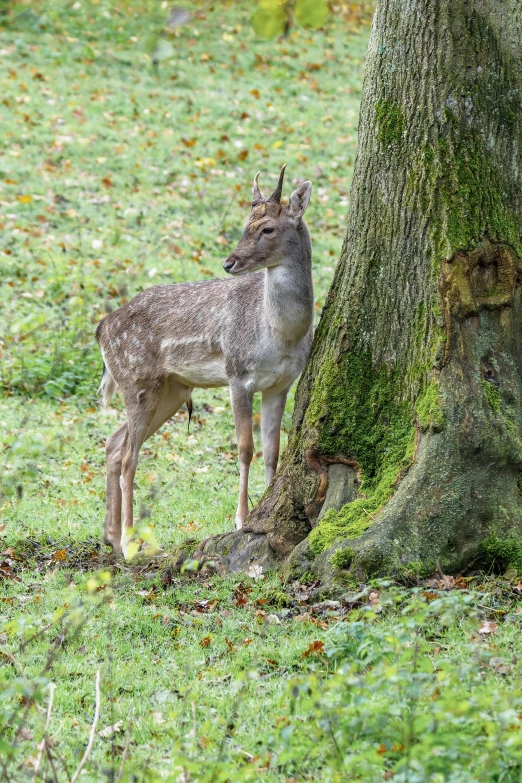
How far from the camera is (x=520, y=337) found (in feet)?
18.3

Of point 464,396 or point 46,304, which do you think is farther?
point 46,304

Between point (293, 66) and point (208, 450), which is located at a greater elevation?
point (293, 66)

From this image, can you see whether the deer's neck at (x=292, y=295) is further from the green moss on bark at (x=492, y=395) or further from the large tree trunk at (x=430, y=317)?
the green moss on bark at (x=492, y=395)

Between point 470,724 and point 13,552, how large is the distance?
4.16 meters

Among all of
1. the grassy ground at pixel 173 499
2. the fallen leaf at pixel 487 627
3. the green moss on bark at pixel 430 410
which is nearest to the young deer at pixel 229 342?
the grassy ground at pixel 173 499

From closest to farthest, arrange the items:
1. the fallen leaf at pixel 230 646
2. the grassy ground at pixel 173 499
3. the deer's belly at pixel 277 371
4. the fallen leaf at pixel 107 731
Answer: the grassy ground at pixel 173 499
the fallen leaf at pixel 107 731
the fallen leaf at pixel 230 646
the deer's belly at pixel 277 371

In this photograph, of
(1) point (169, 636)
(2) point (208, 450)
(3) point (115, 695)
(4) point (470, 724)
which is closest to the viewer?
(4) point (470, 724)

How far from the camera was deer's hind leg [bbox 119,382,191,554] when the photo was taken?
301 inches

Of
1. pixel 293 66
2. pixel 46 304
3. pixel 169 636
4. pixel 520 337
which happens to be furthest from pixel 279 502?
pixel 293 66

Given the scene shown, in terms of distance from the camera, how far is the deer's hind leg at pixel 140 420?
7645 millimetres

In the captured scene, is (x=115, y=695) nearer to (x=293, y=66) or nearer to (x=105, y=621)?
(x=105, y=621)

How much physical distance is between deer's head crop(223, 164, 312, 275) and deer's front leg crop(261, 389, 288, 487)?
108 centimetres

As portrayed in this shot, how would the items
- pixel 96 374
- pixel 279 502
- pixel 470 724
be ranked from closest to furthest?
1. pixel 470 724
2. pixel 279 502
3. pixel 96 374

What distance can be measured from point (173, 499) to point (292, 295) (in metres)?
2.09
